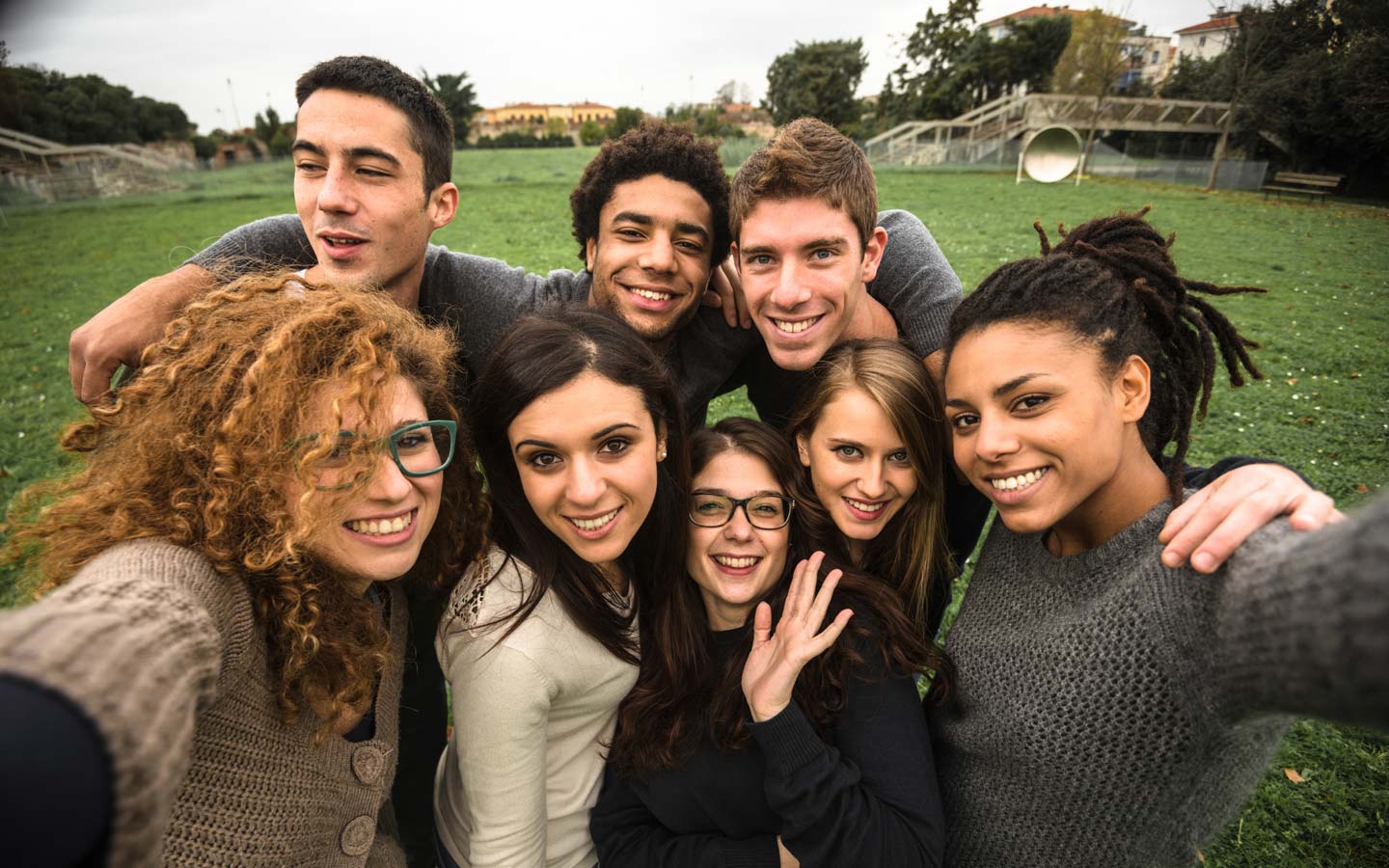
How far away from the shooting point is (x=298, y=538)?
5.18 ft

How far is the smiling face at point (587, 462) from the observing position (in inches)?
83.0

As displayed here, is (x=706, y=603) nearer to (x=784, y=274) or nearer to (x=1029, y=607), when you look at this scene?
(x=1029, y=607)

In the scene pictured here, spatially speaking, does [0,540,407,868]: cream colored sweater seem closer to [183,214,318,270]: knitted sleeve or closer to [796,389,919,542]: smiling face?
[796,389,919,542]: smiling face

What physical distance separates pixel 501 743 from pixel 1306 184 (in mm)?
33878

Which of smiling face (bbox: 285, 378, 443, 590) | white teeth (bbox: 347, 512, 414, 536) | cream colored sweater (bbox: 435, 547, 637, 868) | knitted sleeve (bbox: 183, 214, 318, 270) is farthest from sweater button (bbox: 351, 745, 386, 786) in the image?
knitted sleeve (bbox: 183, 214, 318, 270)

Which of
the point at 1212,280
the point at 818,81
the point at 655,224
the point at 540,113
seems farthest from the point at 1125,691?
the point at 540,113

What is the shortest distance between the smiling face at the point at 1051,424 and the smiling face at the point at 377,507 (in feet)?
5.28

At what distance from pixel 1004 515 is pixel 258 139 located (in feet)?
221

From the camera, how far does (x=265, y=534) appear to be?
1591mm

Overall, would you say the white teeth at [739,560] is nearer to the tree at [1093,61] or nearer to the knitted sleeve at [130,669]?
the knitted sleeve at [130,669]

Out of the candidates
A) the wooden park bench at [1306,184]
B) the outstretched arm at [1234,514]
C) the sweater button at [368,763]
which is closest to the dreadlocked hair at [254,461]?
the sweater button at [368,763]

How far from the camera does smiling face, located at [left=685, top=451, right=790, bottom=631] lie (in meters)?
2.41

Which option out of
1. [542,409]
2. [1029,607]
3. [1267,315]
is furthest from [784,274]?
[1267,315]

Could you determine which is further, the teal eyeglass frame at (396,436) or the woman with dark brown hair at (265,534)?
the teal eyeglass frame at (396,436)
